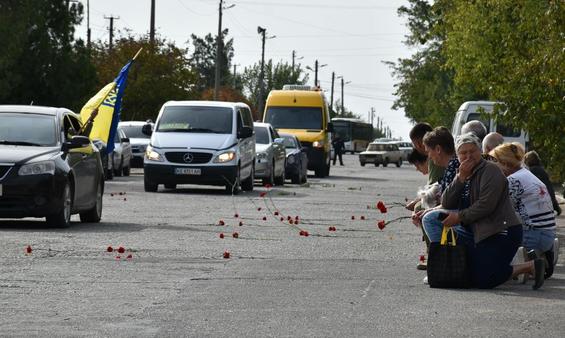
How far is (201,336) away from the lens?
32.6 ft

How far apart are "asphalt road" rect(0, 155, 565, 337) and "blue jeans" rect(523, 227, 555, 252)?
0.40 meters

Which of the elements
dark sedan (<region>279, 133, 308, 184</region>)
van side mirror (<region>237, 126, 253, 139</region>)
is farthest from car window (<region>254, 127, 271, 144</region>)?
van side mirror (<region>237, 126, 253, 139</region>)

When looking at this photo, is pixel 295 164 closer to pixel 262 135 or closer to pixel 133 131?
pixel 262 135

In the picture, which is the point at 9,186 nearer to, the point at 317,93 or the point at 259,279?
the point at 259,279

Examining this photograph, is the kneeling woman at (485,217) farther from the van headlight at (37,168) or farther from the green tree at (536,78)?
the green tree at (536,78)

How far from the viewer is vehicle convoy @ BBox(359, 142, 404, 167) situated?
92.8m

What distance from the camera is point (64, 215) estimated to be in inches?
800

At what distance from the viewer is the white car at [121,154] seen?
152ft

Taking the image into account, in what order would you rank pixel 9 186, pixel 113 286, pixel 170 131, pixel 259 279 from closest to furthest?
pixel 113 286 → pixel 259 279 → pixel 9 186 → pixel 170 131

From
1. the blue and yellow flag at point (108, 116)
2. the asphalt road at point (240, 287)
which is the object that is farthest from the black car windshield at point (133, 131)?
the asphalt road at point (240, 287)

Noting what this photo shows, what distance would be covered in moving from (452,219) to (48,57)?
41.8 meters

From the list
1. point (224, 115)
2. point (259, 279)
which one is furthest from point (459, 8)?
point (259, 279)

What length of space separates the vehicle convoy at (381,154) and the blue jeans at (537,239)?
7675cm

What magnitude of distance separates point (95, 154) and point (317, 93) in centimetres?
3105
